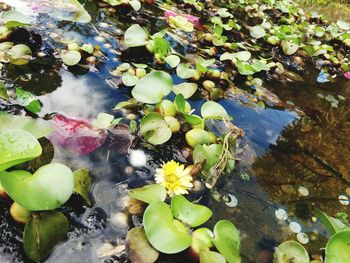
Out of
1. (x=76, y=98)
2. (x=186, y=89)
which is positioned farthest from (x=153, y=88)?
(x=76, y=98)

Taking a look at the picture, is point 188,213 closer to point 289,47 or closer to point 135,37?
point 135,37

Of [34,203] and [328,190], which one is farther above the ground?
[34,203]

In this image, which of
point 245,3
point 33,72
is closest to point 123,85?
point 33,72

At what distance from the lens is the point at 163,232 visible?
1.06 m

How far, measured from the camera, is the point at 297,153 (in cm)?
180

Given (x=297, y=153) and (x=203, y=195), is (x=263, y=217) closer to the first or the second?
(x=203, y=195)

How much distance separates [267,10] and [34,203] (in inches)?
166

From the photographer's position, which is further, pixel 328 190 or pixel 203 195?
pixel 328 190

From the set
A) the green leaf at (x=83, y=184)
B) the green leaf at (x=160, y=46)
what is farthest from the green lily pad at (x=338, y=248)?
the green leaf at (x=160, y=46)

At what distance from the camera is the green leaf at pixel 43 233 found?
99cm

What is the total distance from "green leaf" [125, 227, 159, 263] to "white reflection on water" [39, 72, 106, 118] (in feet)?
2.27

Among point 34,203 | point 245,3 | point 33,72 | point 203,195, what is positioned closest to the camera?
point 34,203

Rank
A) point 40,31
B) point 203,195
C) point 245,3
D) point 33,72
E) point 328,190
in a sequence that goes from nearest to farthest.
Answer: point 203,195, point 328,190, point 33,72, point 40,31, point 245,3

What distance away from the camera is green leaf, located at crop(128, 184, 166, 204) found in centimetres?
117
